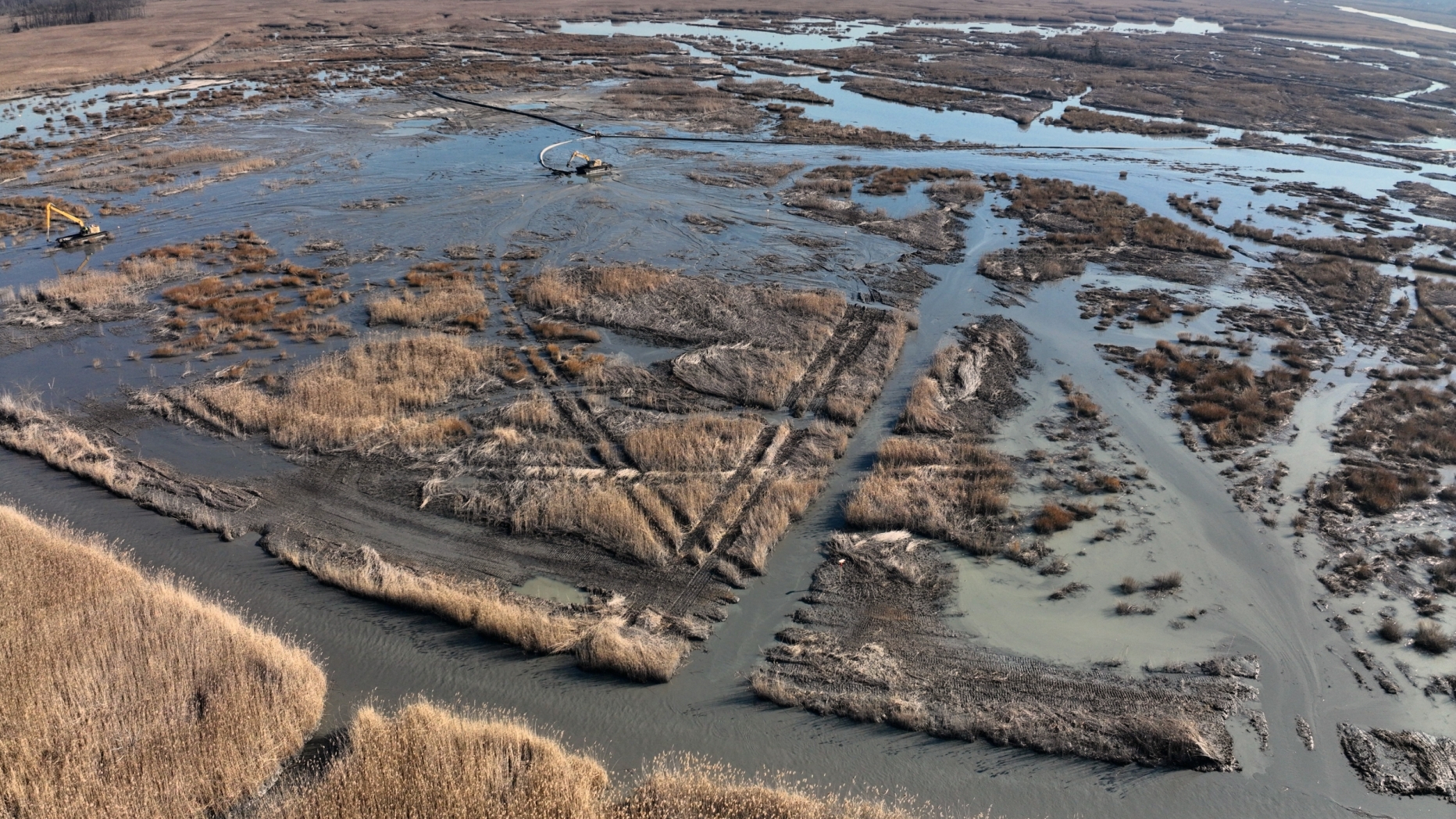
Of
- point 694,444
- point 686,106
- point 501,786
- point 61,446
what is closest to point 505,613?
point 501,786

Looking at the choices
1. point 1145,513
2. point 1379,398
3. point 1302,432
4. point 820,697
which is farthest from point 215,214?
point 1379,398

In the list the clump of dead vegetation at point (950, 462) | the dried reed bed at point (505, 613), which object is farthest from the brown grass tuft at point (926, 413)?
the dried reed bed at point (505, 613)

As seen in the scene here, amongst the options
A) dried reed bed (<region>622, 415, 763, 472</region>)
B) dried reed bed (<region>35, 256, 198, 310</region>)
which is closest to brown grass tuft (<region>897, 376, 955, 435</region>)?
dried reed bed (<region>622, 415, 763, 472</region>)

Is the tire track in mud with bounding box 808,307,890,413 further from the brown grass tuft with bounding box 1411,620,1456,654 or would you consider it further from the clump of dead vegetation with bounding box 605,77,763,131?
the clump of dead vegetation with bounding box 605,77,763,131

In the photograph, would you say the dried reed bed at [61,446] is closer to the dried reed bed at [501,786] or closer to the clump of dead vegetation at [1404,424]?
the dried reed bed at [501,786]

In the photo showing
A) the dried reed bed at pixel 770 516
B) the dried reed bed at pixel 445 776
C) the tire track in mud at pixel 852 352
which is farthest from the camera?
the tire track in mud at pixel 852 352

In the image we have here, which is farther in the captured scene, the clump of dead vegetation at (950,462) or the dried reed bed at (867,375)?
the dried reed bed at (867,375)

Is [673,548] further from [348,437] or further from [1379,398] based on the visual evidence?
[1379,398]
